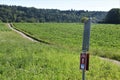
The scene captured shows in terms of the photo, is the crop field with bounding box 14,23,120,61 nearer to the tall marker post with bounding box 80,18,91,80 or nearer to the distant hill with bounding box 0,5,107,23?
the tall marker post with bounding box 80,18,91,80

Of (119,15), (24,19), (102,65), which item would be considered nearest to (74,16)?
(24,19)

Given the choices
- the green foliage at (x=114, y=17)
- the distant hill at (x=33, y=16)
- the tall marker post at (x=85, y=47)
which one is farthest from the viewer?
the distant hill at (x=33, y=16)

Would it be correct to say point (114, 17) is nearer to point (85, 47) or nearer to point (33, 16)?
point (33, 16)

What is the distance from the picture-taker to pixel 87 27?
622 cm

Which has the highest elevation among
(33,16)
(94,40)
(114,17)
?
(94,40)

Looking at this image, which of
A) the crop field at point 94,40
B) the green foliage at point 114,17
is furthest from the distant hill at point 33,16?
the crop field at point 94,40

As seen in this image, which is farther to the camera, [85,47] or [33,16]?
[33,16]

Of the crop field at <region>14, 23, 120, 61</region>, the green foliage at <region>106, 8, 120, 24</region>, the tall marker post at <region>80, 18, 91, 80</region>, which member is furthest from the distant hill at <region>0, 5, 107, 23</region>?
the tall marker post at <region>80, 18, 91, 80</region>

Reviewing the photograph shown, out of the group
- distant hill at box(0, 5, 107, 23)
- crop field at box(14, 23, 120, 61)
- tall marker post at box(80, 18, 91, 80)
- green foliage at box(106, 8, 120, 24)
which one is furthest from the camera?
distant hill at box(0, 5, 107, 23)

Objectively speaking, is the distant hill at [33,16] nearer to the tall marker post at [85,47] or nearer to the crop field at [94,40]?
the crop field at [94,40]

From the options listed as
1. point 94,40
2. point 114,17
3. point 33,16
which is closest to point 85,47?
point 94,40

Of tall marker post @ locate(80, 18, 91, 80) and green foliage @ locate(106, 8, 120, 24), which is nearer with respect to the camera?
tall marker post @ locate(80, 18, 91, 80)

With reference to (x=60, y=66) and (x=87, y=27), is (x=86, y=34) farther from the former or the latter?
(x=60, y=66)

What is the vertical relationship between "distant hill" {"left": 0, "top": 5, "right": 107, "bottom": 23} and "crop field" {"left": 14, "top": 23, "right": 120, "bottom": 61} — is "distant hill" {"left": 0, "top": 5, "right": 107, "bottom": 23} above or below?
below
